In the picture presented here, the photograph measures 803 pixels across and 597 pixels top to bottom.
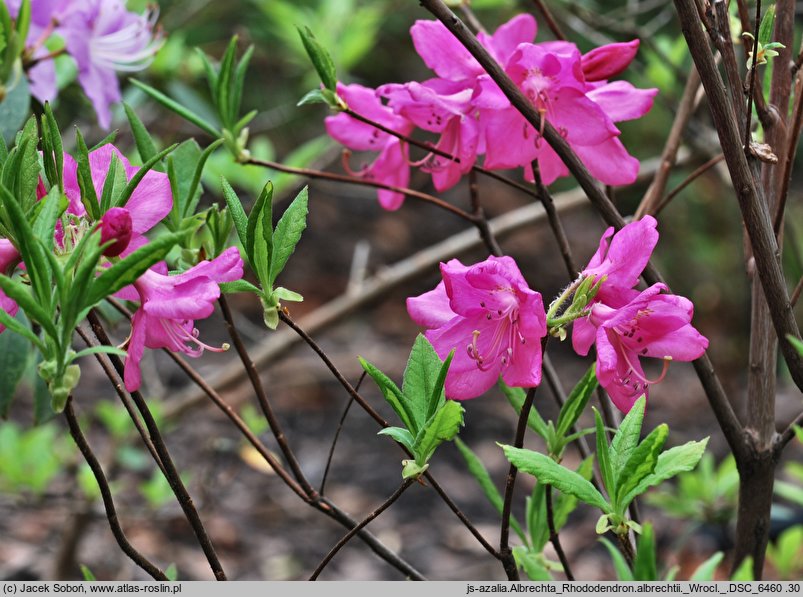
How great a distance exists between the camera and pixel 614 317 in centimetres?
60

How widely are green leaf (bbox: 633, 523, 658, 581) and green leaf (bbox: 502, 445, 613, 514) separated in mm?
76

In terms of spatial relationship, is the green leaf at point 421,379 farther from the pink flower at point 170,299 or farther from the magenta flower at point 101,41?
the magenta flower at point 101,41

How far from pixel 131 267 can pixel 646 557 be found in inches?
13.0

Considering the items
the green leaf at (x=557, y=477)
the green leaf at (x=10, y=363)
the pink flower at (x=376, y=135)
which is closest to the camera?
the green leaf at (x=557, y=477)

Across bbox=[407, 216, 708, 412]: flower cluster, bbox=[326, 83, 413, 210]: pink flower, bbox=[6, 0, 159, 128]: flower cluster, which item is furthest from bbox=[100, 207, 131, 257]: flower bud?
bbox=[6, 0, 159, 128]: flower cluster

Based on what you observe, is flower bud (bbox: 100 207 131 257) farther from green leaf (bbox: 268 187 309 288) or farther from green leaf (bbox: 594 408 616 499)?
green leaf (bbox: 594 408 616 499)

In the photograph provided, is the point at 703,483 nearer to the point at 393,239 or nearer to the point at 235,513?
the point at 235,513

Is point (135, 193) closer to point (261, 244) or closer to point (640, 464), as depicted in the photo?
point (261, 244)

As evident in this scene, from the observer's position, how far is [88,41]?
1050 mm

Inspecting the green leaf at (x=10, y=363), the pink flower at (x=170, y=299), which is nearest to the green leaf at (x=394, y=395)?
the pink flower at (x=170, y=299)

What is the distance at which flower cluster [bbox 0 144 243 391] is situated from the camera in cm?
58

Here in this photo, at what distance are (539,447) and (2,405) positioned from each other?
6.37ft

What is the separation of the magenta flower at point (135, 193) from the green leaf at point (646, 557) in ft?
1.24

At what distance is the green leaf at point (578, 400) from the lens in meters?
0.72
